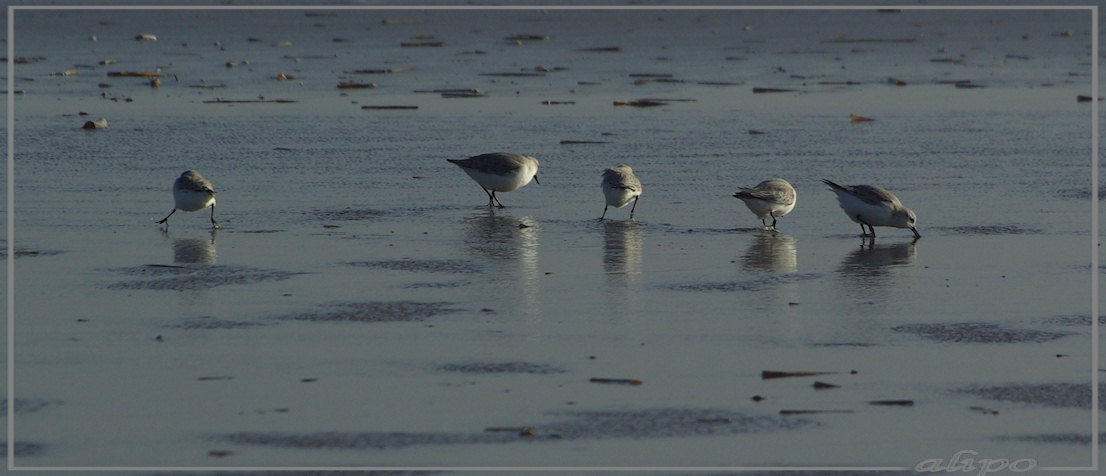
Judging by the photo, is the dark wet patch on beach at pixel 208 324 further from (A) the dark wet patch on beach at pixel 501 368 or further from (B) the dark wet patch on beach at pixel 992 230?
(B) the dark wet patch on beach at pixel 992 230

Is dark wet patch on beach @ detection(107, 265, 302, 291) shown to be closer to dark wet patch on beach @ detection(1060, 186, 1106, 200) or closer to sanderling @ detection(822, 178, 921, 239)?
sanderling @ detection(822, 178, 921, 239)

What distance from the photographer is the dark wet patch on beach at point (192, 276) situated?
369 inches

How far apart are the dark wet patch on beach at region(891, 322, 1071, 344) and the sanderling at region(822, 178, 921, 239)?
2.88 metres

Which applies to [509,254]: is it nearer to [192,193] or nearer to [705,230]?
[705,230]

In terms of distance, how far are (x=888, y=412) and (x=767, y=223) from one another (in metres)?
5.59

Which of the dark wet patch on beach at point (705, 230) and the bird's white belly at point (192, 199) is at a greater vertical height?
the bird's white belly at point (192, 199)

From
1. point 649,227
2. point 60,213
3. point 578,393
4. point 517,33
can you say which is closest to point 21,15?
point 517,33

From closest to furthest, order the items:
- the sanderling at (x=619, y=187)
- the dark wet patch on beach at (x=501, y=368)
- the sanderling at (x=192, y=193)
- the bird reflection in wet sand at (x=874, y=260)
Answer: the dark wet patch on beach at (x=501, y=368) → the bird reflection in wet sand at (x=874, y=260) → the sanderling at (x=192, y=193) → the sanderling at (x=619, y=187)

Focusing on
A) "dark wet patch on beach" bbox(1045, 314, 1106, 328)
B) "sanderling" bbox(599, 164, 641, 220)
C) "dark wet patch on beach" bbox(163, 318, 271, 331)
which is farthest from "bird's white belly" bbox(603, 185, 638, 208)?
"dark wet patch on beach" bbox(163, 318, 271, 331)

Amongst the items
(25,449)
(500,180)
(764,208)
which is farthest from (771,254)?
(25,449)

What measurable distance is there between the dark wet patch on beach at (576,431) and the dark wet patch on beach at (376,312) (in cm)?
211

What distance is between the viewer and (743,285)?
372 inches

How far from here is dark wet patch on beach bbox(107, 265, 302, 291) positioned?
369 inches

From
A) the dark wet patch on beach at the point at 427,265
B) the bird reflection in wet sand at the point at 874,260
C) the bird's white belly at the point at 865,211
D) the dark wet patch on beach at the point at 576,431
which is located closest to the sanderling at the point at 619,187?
the bird's white belly at the point at 865,211
